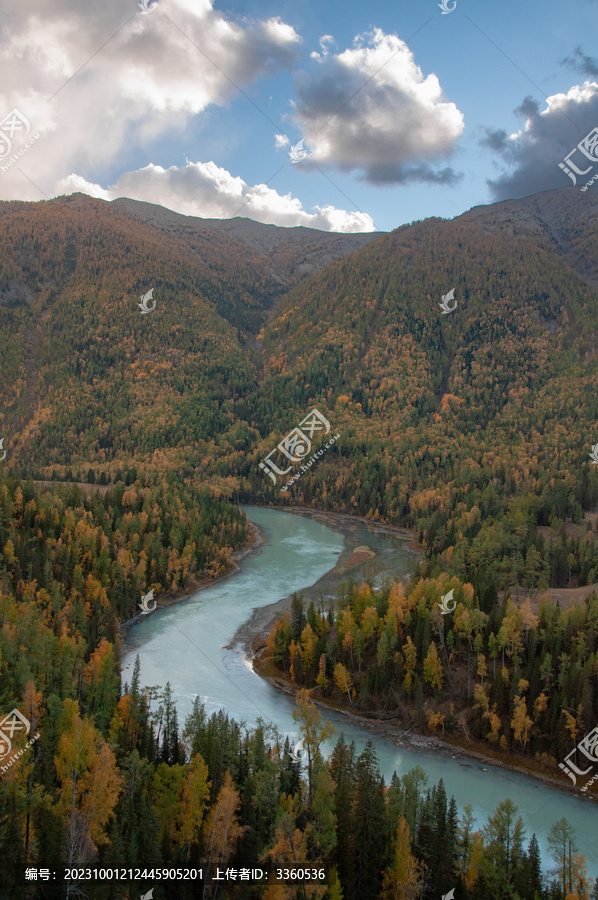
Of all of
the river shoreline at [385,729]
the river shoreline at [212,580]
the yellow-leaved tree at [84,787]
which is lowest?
the river shoreline at [385,729]

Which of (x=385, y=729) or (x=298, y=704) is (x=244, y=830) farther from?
→ (x=385, y=729)

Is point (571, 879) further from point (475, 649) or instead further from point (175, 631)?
point (175, 631)

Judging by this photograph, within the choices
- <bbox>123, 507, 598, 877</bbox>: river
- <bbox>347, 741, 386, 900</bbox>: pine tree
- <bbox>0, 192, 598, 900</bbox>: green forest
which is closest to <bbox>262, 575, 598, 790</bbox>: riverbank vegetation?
<bbox>0, 192, 598, 900</bbox>: green forest

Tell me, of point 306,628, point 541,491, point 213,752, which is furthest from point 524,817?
point 541,491

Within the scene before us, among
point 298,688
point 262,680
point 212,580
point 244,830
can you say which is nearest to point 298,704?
point 244,830

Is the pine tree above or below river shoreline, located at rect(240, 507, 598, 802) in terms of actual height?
above

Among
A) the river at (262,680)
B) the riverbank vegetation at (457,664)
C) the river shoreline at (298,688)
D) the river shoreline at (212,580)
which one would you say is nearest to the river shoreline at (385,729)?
the river shoreline at (298,688)

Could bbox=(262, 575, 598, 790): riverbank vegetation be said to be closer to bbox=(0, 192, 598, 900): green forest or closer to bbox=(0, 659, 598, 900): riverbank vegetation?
bbox=(0, 192, 598, 900): green forest

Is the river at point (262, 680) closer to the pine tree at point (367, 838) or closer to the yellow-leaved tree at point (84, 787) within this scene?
A: the pine tree at point (367, 838)
